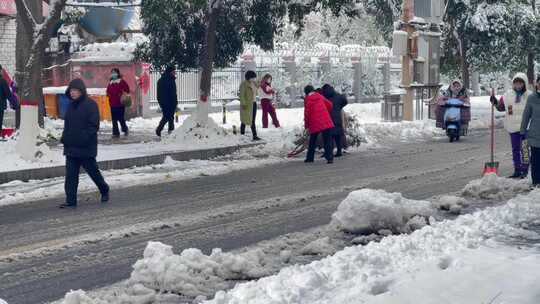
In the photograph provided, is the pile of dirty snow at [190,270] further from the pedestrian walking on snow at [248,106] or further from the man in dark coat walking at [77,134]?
the pedestrian walking on snow at [248,106]

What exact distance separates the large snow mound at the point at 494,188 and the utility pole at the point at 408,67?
1633 centimetres

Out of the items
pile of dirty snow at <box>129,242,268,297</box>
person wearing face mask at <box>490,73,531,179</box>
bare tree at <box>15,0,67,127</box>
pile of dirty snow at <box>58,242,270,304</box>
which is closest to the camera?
pile of dirty snow at <box>58,242,270,304</box>

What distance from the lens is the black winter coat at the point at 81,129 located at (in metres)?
12.9

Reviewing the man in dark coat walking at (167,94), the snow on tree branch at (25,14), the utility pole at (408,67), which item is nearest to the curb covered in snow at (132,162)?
the man in dark coat walking at (167,94)

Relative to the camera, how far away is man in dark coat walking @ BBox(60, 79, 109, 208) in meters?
12.9

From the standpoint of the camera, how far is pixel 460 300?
6934 millimetres

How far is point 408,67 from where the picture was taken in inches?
1202

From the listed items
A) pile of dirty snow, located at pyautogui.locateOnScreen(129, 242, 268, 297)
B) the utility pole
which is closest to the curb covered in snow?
pile of dirty snow, located at pyautogui.locateOnScreen(129, 242, 268, 297)

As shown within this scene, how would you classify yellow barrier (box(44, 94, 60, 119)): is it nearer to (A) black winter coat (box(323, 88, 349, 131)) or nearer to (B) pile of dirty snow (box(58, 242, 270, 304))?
(A) black winter coat (box(323, 88, 349, 131))

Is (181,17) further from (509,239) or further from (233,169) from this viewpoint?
(509,239)

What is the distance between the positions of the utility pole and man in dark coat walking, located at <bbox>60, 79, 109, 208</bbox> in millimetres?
A: 18198

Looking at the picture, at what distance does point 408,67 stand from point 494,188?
17443 mm

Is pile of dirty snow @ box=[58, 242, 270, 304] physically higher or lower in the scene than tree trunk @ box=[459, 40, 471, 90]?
lower

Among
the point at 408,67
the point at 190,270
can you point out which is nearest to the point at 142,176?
the point at 190,270
